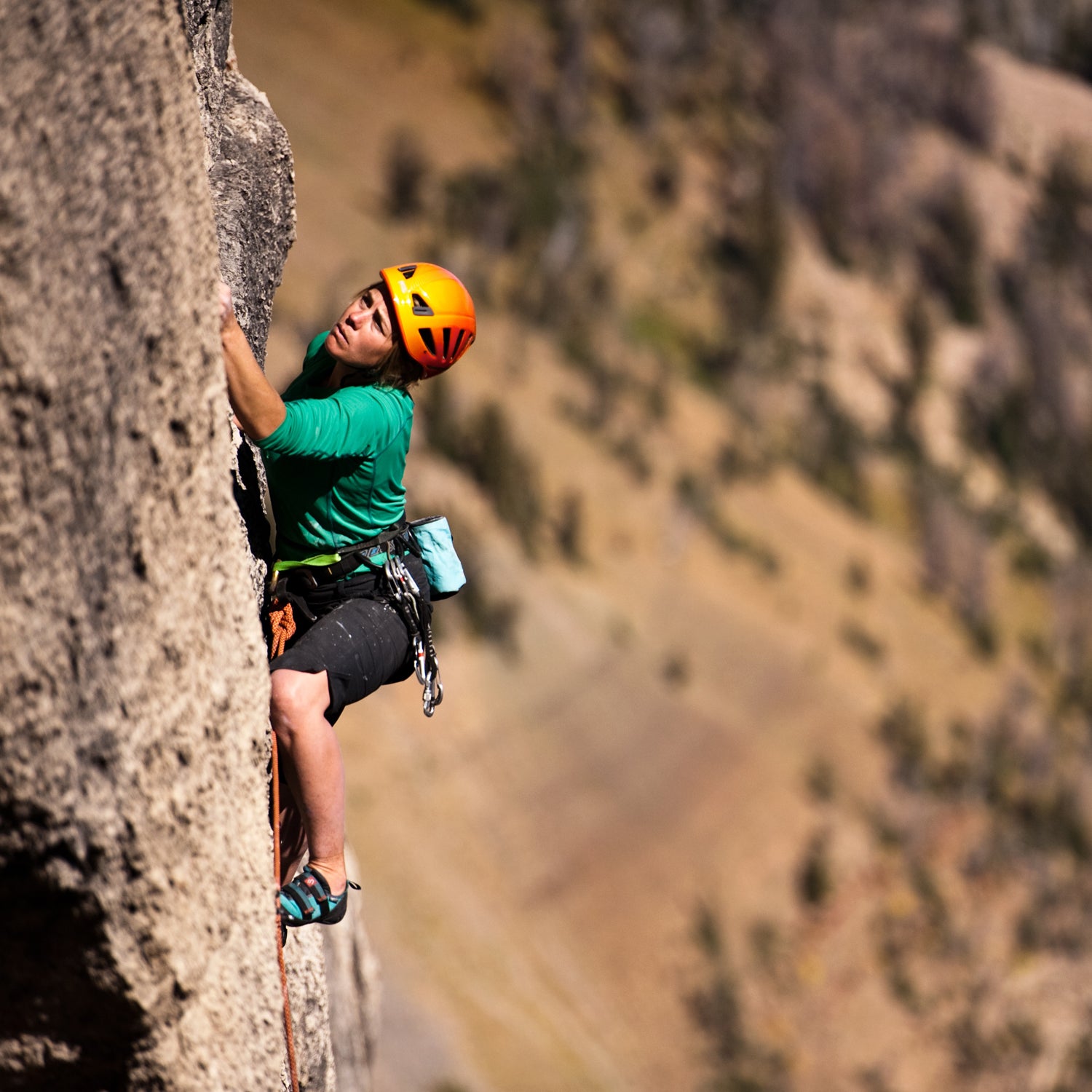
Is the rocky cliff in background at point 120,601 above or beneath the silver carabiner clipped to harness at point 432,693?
beneath

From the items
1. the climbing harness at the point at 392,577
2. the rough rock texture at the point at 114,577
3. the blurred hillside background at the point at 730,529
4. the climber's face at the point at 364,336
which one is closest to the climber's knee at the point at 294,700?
the climbing harness at the point at 392,577

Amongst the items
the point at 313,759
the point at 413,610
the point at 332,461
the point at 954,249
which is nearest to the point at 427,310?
the point at 332,461

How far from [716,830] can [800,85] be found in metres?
31.8

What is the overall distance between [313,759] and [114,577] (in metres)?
1.21

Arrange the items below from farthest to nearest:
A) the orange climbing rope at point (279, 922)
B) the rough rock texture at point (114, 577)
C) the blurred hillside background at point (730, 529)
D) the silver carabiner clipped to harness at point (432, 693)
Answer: the blurred hillside background at point (730, 529), the silver carabiner clipped to harness at point (432, 693), the orange climbing rope at point (279, 922), the rough rock texture at point (114, 577)

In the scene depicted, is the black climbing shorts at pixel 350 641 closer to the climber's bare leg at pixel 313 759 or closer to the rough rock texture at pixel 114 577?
the climber's bare leg at pixel 313 759

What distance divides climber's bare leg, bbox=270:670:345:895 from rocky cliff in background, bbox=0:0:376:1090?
31 centimetres

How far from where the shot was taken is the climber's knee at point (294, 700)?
4.52 m

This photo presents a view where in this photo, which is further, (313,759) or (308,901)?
(308,901)

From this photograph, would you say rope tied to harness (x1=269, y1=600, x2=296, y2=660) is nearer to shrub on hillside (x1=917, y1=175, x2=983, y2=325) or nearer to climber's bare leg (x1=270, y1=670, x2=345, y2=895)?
climber's bare leg (x1=270, y1=670, x2=345, y2=895)

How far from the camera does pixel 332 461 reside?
4609 millimetres

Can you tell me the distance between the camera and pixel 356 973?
8.10 metres

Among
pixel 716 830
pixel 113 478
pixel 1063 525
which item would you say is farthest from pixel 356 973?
pixel 1063 525

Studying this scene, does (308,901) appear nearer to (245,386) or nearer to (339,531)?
(339,531)
